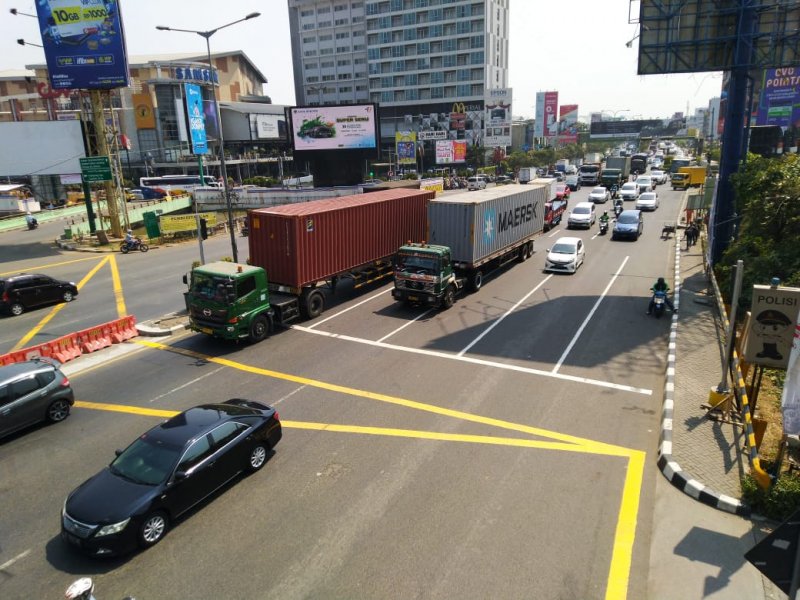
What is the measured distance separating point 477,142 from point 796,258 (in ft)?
298

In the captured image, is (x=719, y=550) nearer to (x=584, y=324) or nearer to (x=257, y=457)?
(x=257, y=457)

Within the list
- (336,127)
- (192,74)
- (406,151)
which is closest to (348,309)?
(336,127)

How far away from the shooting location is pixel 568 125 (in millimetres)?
159125

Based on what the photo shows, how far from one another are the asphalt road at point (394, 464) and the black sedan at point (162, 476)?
17.3 inches

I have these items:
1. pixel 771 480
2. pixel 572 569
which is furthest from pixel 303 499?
pixel 771 480

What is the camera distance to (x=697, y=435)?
436 inches

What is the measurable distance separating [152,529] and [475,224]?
56.4ft

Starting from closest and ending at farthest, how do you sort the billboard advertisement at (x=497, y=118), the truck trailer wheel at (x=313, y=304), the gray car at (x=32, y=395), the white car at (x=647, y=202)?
the gray car at (x=32, y=395) → the truck trailer wheel at (x=313, y=304) → the white car at (x=647, y=202) → the billboard advertisement at (x=497, y=118)

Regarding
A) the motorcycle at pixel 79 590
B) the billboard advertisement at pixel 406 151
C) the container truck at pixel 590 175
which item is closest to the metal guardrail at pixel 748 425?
the motorcycle at pixel 79 590

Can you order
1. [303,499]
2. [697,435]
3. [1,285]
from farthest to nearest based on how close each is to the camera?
[1,285], [697,435], [303,499]

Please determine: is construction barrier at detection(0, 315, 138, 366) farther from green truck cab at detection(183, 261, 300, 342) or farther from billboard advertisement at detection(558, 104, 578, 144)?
billboard advertisement at detection(558, 104, 578, 144)

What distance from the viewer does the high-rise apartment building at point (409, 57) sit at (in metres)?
104

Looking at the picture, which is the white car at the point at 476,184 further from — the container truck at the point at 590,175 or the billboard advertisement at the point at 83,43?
the billboard advertisement at the point at 83,43

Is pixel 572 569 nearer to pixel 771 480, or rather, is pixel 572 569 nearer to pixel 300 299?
pixel 771 480
